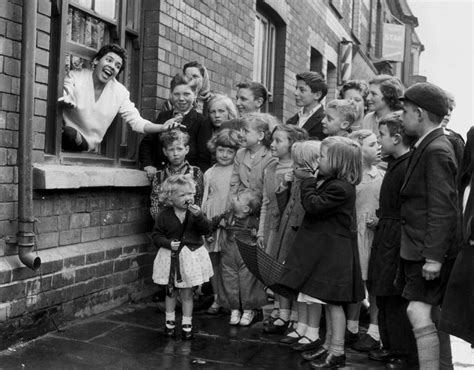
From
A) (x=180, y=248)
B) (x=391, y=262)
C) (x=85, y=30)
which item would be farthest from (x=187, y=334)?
(x=85, y=30)

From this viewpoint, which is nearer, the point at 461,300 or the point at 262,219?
the point at 461,300

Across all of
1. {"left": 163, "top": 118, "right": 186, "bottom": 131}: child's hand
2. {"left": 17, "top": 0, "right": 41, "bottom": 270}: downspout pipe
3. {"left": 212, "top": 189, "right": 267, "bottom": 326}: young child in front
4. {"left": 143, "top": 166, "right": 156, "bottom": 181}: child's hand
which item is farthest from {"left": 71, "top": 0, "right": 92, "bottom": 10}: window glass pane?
{"left": 212, "top": 189, "right": 267, "bottom": 326}: young child in front

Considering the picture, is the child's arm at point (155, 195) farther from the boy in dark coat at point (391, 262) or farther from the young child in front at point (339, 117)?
the boy in dark coat at point (391, 262)

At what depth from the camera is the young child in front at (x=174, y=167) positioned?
5.41 metres

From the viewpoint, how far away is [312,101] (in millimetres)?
6211

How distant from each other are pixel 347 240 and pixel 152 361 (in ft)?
5.04

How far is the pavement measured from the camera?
4.17 meters

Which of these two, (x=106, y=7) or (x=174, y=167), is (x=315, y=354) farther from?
(x=106, y=7)

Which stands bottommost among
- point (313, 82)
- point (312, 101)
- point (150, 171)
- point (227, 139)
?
point (150, 171)

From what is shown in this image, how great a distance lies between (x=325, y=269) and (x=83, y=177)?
1.93 m

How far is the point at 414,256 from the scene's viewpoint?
391 cm

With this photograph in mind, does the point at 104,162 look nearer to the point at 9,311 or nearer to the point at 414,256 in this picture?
the point at 9,311

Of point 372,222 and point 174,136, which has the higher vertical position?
point 174,136

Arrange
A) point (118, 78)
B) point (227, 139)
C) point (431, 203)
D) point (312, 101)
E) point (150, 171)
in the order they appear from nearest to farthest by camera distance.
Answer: point (431, 203) < point (227, 139) < point (150, 171) < point (118, 78) < point (312, 101)
